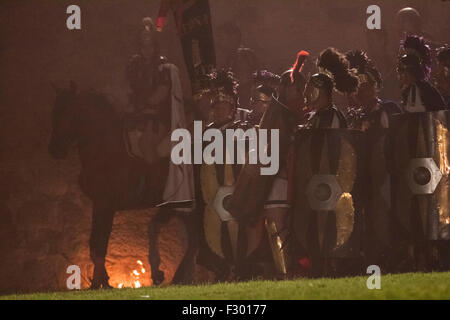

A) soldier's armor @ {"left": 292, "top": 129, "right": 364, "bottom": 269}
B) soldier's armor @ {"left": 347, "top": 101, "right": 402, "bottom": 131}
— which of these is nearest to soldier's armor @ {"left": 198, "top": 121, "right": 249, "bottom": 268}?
soldier's armor @ {"left": 292, "top": 129, "right": 364, "bottom": 269}

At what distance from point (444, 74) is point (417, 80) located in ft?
1.45

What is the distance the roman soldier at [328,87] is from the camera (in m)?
7.86

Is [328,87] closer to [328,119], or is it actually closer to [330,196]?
[328,119]

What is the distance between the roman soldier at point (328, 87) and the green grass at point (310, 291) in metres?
1.50

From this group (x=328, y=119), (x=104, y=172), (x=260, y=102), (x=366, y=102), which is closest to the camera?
(x=328, y=119)

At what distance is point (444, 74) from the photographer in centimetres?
843

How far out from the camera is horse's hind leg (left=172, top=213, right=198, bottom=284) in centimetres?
881

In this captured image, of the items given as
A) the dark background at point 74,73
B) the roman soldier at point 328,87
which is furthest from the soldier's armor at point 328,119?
the dark background at point 74,73

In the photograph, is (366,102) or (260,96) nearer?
(366,102)

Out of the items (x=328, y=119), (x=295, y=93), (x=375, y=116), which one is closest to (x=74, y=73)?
(x=295, y=93)

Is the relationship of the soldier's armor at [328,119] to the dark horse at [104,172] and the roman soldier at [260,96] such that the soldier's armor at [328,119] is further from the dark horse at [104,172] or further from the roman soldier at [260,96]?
the dark horse at [104,172]

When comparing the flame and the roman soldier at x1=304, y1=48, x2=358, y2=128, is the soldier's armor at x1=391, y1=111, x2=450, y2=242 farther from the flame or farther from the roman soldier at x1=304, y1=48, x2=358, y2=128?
the flame

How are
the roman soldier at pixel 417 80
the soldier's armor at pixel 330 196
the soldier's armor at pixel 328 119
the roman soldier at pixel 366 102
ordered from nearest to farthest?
the soldier's armor at pixel 330 196 → the soldier's armor at pixel 328 119 → the roman soldier at pixel 417 80 → the roman soldier at pixel 366 102

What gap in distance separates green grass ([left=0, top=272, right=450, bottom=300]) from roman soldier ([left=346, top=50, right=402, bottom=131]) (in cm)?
158
